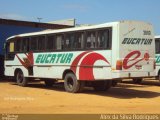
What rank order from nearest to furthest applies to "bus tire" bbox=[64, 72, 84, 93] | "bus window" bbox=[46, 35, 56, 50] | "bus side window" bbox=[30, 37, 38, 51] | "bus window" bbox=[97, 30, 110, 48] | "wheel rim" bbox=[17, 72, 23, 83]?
"bus window" bbox=[97, 30, 110, 48], "bus tire" bbox=[64, 72, 84, 93], "bus window" bbox=[46, 35, 56, 50], "bus side window" bbox=[30, 37, 38, 51], "wheel rim" bbox=[17, 72, 23, 83]

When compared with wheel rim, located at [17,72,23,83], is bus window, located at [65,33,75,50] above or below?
above

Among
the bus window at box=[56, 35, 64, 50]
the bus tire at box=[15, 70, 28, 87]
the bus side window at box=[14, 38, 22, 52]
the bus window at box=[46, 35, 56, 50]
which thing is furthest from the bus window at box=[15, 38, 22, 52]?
the bus window at box=[56, 35, 64, 50]

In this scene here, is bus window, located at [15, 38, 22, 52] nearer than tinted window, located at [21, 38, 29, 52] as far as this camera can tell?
No

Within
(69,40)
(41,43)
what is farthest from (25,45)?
(69,40)

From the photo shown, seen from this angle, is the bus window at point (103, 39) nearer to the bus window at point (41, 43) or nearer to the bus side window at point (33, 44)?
Result: the bus window at point (41, 43)

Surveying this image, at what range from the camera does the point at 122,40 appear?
16.7 meters

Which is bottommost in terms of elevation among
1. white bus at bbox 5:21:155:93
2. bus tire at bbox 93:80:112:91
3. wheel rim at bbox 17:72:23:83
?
bus tire at bbox 93:80:112:91

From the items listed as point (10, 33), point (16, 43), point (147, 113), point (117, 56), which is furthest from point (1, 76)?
point (147, 113)

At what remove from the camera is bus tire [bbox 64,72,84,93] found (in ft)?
60.9

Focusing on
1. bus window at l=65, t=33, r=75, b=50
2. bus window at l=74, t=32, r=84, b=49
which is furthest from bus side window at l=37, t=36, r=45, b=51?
bus window at l=74, t=32, r=84, b=49

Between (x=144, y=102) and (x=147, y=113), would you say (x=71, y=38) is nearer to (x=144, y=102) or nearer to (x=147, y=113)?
(x=144, y=102)

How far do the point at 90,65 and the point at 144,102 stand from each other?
3.11 meters

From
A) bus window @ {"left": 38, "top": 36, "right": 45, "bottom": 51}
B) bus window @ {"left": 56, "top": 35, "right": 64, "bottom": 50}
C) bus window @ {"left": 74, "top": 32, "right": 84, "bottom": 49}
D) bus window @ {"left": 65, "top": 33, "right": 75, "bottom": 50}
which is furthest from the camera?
bus window @ {"left": 38, "top": 36, "right": 45, "bottom": 51}

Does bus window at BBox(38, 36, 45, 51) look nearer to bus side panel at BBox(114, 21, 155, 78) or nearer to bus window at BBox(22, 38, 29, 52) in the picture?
bus window at BBox(22, 38, 29, 52)
